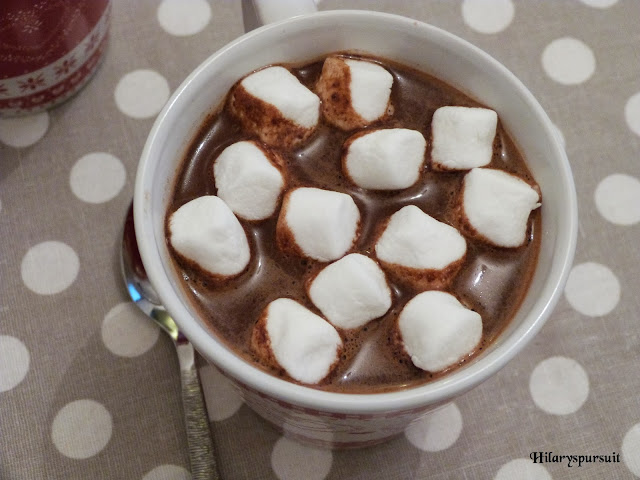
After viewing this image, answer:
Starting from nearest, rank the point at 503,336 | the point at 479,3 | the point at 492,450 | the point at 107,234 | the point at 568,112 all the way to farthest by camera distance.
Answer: the point at 503,336, the point at 492,450, the point at 107,234, the point at 568,112, the point at 479,3

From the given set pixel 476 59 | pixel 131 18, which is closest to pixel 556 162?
pixel 476 59

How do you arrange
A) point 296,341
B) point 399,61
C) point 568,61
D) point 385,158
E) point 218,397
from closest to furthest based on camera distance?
1. point 296,341
2. point 385,158
3. point 399,61
4. point 218,397
5. point 568,61

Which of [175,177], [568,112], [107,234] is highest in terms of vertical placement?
[175,177]

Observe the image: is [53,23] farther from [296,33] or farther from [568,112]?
[568,112]

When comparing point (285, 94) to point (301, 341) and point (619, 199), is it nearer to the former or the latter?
point (301, 341)

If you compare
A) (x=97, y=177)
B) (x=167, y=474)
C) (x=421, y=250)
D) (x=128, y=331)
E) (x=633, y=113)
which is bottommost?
(x=167, y=474)

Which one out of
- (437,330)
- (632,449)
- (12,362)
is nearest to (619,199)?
(632,449)

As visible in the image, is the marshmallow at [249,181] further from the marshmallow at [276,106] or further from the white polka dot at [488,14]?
the white polka dot at [488,14]
